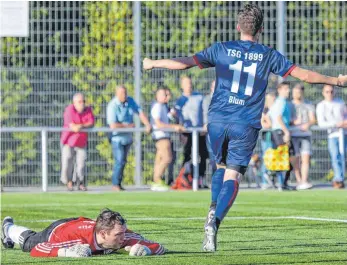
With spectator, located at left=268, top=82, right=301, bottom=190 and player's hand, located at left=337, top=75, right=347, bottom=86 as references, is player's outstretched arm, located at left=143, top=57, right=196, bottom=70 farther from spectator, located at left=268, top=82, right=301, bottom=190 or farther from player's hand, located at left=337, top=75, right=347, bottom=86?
spectator, located at left=268, top=82, right=301, bottom=190

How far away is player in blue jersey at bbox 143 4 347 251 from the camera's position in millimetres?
11312

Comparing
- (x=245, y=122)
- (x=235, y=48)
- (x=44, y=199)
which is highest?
(x=235, y=48)

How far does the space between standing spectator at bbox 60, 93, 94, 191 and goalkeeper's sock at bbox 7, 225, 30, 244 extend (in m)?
12.2

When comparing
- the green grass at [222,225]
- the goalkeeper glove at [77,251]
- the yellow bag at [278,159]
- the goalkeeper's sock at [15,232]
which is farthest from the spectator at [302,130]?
the goalkeeper glove at [77,251]

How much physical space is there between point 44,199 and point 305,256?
37.4ft

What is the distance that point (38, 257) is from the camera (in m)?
10.7

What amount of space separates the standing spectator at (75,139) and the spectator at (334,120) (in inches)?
180

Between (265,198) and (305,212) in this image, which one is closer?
(305,212)

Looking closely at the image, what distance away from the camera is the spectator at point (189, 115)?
23.9 metres

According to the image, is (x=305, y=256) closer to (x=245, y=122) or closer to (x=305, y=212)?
(x=245, y=122)

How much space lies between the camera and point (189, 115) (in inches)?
947

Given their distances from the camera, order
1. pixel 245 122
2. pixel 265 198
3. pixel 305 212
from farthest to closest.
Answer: pixel 265 198
pixel 305 212
pixel 245 122

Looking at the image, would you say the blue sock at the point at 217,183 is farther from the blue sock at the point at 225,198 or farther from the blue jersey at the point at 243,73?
the blue jersey at the point at 243,73

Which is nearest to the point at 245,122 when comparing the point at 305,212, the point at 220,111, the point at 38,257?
the point at 220,111
